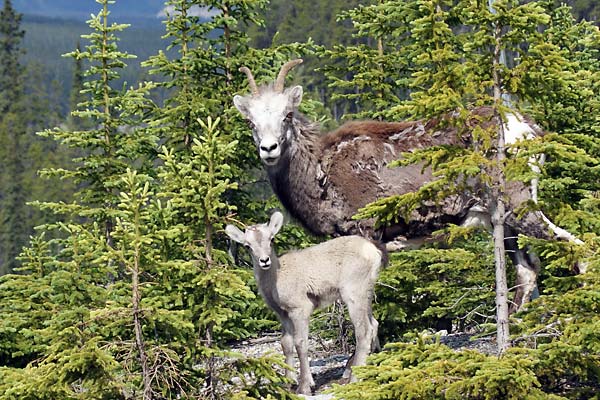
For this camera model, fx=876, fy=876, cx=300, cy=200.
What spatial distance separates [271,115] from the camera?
9.60m

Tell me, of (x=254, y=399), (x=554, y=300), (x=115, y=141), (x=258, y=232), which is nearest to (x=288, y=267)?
(x=258, y=232)

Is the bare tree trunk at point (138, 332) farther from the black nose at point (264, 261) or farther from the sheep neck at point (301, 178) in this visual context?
the sheep neck at point (301, 178)

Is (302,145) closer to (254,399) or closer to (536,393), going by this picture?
(254,399)

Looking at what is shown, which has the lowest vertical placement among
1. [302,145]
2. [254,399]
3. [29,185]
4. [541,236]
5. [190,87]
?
[254,399]

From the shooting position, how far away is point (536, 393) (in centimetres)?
612

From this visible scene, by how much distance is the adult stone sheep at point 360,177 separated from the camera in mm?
9867

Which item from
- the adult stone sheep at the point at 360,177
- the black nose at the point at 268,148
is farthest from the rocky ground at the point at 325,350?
the black nose at the point at 268,148

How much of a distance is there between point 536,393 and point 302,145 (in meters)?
4.83

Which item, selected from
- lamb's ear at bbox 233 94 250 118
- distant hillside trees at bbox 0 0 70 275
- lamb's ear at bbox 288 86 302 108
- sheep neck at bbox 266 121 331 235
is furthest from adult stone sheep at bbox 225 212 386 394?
distant hillside trees at bbox 0 0 70 275

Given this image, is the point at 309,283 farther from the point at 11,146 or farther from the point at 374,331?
the point at 11,146

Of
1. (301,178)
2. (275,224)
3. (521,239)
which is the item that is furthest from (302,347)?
(521,239)

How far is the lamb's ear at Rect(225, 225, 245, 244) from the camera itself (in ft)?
27.1

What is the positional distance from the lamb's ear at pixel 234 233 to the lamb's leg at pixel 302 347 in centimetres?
92

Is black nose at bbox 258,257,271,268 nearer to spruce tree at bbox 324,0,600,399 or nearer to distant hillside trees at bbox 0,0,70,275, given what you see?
spruce tree at bbox 324,0,600,399
